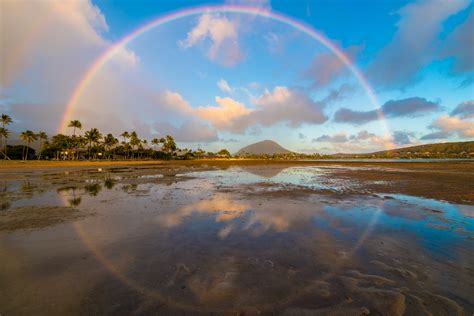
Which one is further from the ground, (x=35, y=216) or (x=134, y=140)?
(x=134, y=140)

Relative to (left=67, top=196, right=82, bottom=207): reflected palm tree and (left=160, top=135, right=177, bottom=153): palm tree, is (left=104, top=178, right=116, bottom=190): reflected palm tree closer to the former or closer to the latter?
(left=67, top=196, right=82, bottom=207): reflected palm tree

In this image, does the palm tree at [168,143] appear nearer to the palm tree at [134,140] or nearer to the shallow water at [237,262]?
the palm tree at [134,140]

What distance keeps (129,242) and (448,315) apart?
8.87m

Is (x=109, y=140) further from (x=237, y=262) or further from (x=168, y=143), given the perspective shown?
(x=237, y=262)

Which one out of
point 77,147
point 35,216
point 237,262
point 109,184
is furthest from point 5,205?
point 77,147

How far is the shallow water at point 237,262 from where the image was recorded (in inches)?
171

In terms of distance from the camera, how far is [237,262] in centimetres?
616

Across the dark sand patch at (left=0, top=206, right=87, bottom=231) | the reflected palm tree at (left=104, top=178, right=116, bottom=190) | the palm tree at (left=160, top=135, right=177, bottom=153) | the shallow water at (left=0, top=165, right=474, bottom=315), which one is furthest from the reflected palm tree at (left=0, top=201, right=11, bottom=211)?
the palm tree at (left=160, top=135, right=177, bottom=153)

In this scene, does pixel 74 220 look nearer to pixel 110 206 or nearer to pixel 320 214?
pixel 110 206

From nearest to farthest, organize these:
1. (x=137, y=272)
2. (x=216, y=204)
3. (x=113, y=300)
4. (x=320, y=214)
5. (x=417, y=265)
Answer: (x=113, y=300) → (x=137, y=272) → (x=417, y=265) → (x=320, y=214) → (x=216, y=204)

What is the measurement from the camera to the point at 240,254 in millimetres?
6711

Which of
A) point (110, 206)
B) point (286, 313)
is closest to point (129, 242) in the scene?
point (286, 313)

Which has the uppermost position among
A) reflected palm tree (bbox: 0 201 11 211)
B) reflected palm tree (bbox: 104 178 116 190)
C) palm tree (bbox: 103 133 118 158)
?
palm tree (bbox: 103 133 118 158)

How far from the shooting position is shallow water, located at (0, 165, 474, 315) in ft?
14.2
